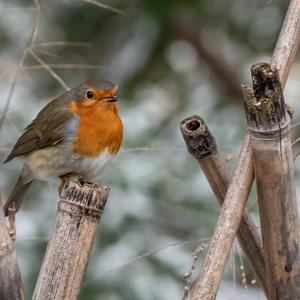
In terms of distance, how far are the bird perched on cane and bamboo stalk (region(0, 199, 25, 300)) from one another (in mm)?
1442

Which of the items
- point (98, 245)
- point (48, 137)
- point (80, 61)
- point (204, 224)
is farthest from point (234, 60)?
point (48, 137)

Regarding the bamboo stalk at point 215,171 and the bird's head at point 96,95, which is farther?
the bird's head at point 96,95

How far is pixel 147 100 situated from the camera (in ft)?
18.0

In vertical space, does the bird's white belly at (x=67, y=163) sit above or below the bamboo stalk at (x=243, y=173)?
above

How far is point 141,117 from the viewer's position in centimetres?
528

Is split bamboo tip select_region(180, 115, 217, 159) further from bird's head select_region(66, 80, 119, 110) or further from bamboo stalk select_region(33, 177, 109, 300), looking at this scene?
bird's head select_region(66, 80, 119, 110)

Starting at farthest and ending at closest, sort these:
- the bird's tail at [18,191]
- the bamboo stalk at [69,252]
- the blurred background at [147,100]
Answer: the blurred background at [147,100]
the bird's tail at [18,191]
the bamboo stalk at [69,252]

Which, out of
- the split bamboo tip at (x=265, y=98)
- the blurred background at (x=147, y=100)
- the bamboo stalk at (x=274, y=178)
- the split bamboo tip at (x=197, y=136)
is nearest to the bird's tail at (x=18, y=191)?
the blurred background at (x=147, y=100)

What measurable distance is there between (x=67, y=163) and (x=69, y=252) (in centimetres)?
146

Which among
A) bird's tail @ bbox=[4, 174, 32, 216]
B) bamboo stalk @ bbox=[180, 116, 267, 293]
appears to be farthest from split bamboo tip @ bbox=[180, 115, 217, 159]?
bird's tail @ bbox=[4, 174, 32, 216]

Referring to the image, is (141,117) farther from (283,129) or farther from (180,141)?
(283,129)

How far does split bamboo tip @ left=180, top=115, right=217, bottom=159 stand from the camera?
6.96 feet

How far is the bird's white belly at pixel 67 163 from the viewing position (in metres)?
3.40

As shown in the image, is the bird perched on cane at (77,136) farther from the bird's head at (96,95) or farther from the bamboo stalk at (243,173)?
the bamboo stalk at (243,173)
